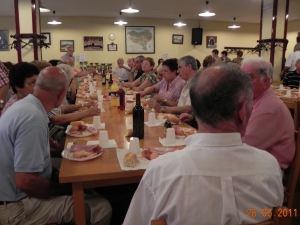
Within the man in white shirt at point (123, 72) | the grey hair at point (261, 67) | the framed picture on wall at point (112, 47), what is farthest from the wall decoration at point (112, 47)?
the grey hair at point (261, 67)

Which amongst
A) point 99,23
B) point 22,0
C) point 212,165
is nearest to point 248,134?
point 212,165

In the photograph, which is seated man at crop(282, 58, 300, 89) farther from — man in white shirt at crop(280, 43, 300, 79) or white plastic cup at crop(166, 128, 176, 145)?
white plastic cup at crop(166, 128, 176, 145)

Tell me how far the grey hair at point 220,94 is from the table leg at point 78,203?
0.81 m

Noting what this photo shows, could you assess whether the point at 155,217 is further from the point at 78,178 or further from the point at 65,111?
the point at 65,111

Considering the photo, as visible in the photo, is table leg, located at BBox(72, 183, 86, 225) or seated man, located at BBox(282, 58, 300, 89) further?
seated man, located at BBox(282, 58, 300, 89)

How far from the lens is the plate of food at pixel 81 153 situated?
159cm

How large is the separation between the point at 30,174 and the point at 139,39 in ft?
32.8

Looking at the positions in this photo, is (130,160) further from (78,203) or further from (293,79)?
(293,79)

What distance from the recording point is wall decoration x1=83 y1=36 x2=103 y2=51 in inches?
422

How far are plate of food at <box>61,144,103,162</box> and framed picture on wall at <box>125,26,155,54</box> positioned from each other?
9.62 metres

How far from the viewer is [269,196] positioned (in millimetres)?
932

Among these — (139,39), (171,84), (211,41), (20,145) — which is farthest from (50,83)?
(211,41)

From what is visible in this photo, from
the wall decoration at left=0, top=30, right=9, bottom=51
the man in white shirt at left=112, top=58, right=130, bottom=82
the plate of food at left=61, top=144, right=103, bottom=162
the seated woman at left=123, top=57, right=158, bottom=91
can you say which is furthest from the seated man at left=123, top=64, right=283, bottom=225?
the wall decoration at left=0, top=30, right=9, bottom=51

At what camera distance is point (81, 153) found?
1628 mm
